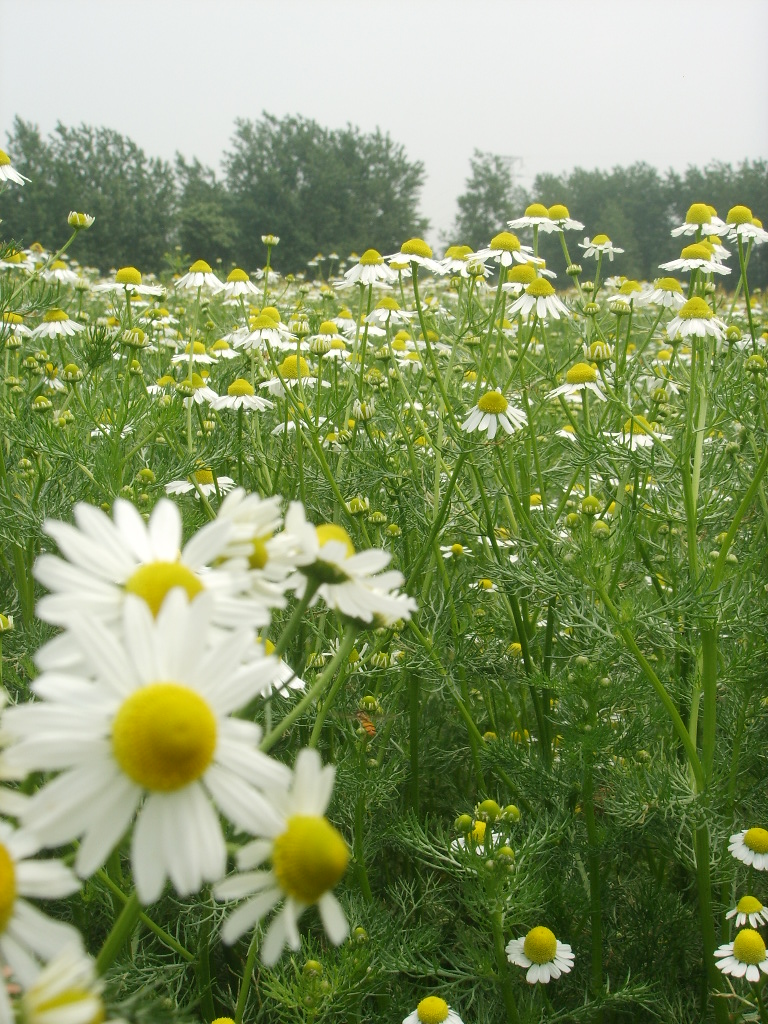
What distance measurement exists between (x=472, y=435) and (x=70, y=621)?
189 centimetres

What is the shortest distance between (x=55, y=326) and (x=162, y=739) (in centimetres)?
297

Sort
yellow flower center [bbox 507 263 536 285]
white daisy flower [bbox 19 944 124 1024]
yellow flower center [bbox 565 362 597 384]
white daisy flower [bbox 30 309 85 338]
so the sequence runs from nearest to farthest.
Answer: white daisy flower [bbox 19 944 124 1024], yellow flower center [bbox 565 362 597 384], yellow flower center [bbox 507 263 536 285], white daisy flower [bbox 30 309 85 338]

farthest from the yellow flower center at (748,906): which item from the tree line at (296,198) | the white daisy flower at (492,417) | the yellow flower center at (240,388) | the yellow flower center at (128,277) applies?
the tree line at (296,198)

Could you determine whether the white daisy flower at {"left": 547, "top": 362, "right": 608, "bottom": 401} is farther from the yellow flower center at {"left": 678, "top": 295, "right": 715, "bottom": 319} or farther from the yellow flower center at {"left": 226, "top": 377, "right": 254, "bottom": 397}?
the yellow flower center at {"left": 226, "top": 377, "right": 254, "bottom": 397}

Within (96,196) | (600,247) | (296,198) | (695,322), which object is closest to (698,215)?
(600,247)

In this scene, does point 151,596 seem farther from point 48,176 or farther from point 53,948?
point 48,176

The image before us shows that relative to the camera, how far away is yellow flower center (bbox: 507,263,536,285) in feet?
9.01

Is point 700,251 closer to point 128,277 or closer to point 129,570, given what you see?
point 128,277

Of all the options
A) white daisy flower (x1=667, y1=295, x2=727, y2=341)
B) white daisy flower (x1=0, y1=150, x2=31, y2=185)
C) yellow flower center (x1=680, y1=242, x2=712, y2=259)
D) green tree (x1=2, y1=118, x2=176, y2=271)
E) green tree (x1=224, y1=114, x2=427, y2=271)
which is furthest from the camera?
green tree (x1=224, y1=114, x2=427, y2=271)

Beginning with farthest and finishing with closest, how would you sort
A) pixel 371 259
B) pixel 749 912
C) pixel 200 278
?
pixel 200 278
pixel 371 259
pixel 749 912

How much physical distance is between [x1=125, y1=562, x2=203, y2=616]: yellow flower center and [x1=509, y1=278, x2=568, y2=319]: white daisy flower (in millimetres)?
2124

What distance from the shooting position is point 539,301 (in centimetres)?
265

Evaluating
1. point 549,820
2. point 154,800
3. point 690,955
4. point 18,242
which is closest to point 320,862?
point 154,800

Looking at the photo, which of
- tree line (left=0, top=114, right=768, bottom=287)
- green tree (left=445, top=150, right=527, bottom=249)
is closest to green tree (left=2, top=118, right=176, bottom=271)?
tree line (left=0, top=114, right=768, bottom=287)
